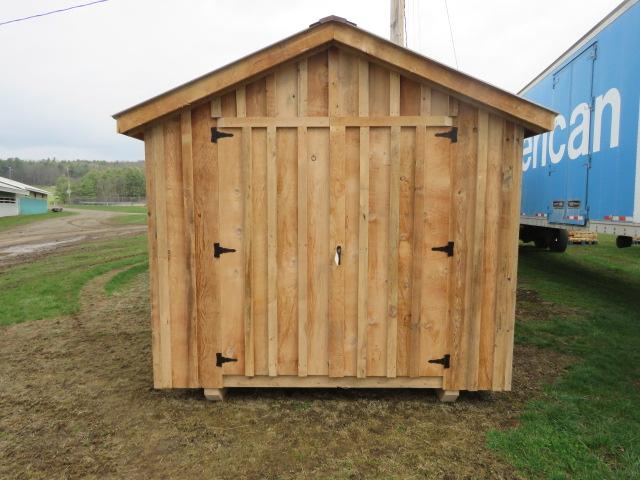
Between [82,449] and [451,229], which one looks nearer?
[82,449]

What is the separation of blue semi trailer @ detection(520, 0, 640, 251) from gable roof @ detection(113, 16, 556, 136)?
9.64 feet

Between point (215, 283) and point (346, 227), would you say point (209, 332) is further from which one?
point (346, 227)

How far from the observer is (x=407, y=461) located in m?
2.97

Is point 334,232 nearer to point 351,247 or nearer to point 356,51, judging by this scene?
point 351,247

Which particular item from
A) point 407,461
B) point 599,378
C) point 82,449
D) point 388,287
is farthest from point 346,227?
point 599,378

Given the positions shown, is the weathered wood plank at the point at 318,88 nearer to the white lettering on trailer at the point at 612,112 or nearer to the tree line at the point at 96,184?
the white lettering on trailer at the point at 612,112

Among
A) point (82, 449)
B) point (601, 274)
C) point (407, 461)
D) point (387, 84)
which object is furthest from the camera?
point (601, 274)

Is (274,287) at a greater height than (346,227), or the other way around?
(346,227)

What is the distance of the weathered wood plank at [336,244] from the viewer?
11.8 ft

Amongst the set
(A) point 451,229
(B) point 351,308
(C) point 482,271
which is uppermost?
(A) point 451,229

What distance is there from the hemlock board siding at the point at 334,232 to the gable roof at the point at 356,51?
0.13 metres

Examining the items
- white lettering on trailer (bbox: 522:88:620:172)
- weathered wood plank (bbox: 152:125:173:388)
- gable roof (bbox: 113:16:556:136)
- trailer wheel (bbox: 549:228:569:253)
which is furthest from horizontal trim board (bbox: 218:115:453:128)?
trailer wheel (bbox: 549:228:569:253)

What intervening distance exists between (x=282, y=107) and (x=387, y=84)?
3.08ft

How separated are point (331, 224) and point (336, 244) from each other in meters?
0.18
